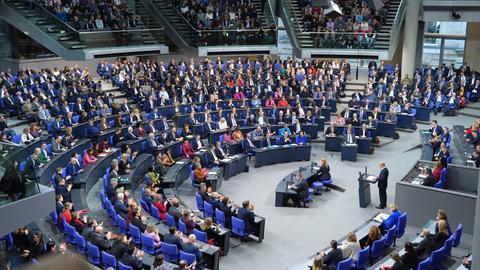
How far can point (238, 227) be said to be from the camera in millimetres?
13578

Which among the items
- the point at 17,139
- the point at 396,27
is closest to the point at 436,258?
the point at 17,139

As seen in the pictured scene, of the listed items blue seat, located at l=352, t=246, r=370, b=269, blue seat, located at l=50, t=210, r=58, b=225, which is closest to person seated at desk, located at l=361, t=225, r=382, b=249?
blue seat, located at l=352, t=246, r=370, b=269

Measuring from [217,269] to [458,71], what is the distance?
74.8 ft

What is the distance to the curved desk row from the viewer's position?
2034 cm

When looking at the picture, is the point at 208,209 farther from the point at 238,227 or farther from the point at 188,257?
the point at 188,257

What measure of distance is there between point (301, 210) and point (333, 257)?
16.6 ft

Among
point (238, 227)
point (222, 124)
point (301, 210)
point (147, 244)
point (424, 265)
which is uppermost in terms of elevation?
point (222, 124)

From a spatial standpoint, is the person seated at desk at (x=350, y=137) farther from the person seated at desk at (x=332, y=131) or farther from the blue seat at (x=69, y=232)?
the blue seat at (x=69, y=232)

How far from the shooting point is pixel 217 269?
11.9 metres

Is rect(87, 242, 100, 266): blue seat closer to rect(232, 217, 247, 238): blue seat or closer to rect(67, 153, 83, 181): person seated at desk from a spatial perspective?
rect(232, 217, 247, 238): blue seat

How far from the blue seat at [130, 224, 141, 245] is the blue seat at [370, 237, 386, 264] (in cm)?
521

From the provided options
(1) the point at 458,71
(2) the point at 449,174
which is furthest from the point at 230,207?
(1) the point at 458,71

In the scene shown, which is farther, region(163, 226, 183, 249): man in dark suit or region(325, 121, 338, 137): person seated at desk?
region(325, 121, 338, 137): person seated at desk

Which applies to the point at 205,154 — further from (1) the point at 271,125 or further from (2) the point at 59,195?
(2) the point at 59,195
